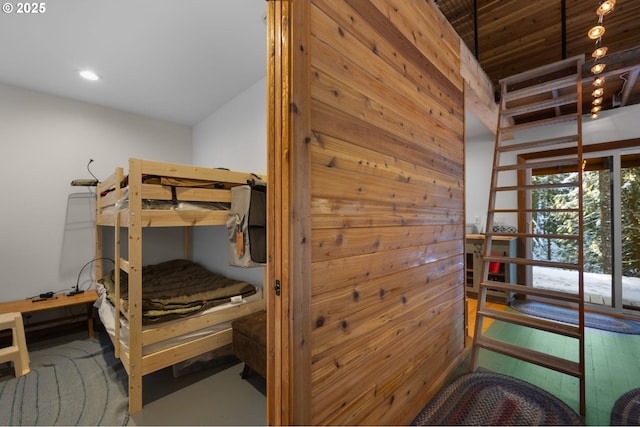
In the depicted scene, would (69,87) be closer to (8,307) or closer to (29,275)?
(29,275)

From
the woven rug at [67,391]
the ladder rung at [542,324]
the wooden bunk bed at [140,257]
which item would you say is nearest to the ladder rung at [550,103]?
the ladder rung at [542,324]

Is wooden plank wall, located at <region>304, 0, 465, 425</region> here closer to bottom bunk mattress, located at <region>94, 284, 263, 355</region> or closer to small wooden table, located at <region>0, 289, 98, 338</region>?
bottom bunk mattress, located at <region>94, 284, 263, 355</region>

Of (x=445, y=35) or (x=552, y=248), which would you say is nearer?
(x=445, y=35)

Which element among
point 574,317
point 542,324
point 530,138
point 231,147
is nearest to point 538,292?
point 542,324

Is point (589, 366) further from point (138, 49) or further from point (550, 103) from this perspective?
point (138, 49)

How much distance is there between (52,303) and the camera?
2.59m

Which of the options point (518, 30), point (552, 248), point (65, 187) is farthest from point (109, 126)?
point (552, 248)

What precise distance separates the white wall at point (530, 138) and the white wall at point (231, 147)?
11.3 ft

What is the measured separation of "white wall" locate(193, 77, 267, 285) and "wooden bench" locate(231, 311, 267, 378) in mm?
565

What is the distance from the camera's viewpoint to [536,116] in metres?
3.78

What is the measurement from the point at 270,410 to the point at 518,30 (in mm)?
3812

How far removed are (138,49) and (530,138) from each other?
4900mm

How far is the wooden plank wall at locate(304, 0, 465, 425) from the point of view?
40.5 inches

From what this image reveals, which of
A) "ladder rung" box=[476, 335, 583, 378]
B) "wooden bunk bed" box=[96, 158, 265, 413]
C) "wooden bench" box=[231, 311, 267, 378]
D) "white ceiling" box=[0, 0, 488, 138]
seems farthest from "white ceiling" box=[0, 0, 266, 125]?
"ladder rung" box=[476, 335, 583, 378]
